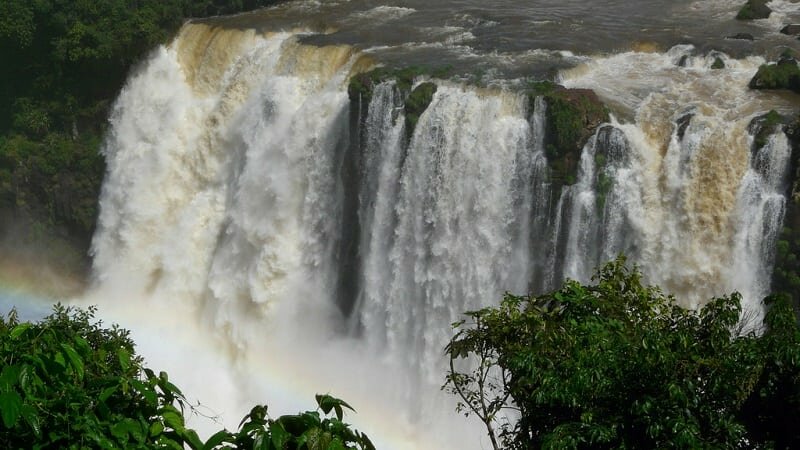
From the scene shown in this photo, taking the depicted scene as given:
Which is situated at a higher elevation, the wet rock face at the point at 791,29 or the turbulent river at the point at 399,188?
the wet rock face at the point at 791,29

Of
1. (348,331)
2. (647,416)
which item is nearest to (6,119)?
(348,331)

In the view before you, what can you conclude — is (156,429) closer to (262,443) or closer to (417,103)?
(262,443)

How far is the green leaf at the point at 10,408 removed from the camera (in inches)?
250

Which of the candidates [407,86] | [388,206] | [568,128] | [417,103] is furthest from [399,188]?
[568,128]

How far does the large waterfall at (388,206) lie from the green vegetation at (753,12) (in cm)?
327

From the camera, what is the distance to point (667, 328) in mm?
10070

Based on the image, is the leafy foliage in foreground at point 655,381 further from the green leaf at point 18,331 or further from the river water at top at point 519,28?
the river water at top at point 519,28

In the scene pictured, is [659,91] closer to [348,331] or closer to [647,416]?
[348,331]

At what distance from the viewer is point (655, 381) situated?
27.4ft

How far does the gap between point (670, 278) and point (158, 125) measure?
14.8 m

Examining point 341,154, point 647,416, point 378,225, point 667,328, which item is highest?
point 341,154

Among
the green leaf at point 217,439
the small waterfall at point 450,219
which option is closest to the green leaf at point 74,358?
the green leaf at point 217,439

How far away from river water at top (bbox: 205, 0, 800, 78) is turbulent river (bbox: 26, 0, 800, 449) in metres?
0.10

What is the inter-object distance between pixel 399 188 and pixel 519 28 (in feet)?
21.5
